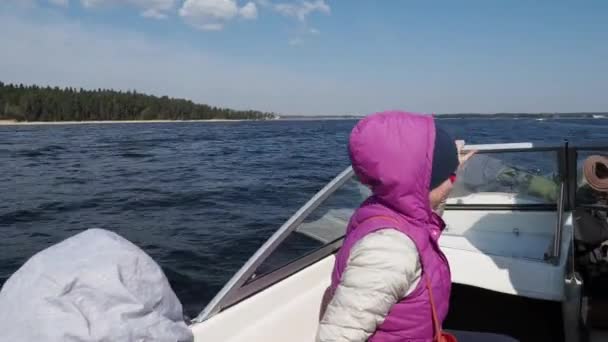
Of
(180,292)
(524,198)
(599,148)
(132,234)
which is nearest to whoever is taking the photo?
(599,148)

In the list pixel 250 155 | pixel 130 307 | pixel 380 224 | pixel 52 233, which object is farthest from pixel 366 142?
pixel 250 155

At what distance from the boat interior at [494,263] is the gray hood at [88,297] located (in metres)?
0.67

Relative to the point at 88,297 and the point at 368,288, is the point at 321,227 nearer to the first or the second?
the point at 368,288

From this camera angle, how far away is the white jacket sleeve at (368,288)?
1296mm

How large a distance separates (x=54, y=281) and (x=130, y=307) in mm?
202

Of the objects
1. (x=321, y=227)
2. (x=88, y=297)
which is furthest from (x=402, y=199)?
(x=321, y=227)

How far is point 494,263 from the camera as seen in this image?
8.64 feet

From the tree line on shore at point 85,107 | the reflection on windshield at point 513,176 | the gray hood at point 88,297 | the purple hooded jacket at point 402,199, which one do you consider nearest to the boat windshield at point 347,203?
the reflection on windshield at point 513,176

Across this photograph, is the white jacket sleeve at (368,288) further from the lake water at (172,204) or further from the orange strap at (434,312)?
the lake water at (172,204)

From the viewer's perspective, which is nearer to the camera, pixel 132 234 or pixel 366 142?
pixel 366 142

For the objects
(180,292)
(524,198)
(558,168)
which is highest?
(558,168)

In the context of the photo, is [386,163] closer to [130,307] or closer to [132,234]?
[130,307]

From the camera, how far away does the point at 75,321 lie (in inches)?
44.3

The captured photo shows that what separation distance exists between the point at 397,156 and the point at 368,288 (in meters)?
0.39
